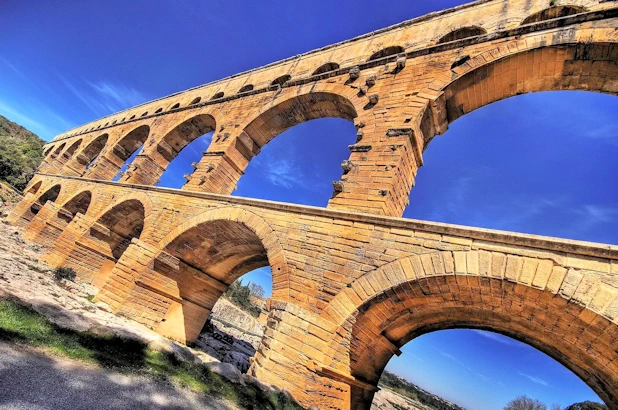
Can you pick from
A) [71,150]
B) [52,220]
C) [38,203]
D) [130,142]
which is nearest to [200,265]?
[52,220]

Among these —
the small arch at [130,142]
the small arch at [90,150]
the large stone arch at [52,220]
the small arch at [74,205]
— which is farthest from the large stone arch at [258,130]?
the small arch at [90,150]

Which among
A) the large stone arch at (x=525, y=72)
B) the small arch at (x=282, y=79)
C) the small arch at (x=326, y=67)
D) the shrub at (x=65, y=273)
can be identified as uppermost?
the small arch at (x=326, y=67)

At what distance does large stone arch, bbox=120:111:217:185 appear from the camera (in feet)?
39.1

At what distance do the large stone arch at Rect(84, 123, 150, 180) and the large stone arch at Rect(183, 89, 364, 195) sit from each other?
6951mm

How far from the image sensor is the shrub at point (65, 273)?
28.5 ft

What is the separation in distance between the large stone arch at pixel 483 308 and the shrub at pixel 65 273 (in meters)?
8.66

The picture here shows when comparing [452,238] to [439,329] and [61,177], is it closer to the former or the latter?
[439,329]

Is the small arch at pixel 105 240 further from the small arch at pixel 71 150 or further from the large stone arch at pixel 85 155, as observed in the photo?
the small arch at pixel 71 150

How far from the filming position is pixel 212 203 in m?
7.13

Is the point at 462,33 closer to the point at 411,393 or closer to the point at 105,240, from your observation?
the point at 105,240

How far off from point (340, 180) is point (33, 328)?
4.94 meters

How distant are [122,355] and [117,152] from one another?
14.7 meters

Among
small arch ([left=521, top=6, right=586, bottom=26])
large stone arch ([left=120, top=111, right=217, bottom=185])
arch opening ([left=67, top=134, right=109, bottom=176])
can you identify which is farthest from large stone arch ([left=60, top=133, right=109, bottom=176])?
small arch ([left=521, top=6, right=586, bottom=26])

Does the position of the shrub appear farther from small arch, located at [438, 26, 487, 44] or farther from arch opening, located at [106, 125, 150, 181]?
small arch, located at [438, 26, 487, 44]
